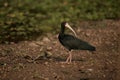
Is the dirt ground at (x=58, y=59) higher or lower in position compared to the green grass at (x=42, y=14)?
lower

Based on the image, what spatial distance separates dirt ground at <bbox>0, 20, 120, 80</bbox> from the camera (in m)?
12.3

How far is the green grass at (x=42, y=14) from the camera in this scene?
18.8 metres

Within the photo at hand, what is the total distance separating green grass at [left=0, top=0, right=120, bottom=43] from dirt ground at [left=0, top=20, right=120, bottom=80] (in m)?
1.39

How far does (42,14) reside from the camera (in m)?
22.7

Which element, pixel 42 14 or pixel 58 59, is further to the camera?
pixel 42 14

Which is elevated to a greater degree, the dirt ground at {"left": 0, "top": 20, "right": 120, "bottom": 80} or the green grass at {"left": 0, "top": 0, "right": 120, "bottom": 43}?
the green grass at {"left": 0, "top": 0, "right": 120, "bottom": 43}

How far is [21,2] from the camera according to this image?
84.9 ft

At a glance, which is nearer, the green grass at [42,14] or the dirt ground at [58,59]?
the dirt ground at [58,59]

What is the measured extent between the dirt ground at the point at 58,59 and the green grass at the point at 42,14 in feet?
4.57

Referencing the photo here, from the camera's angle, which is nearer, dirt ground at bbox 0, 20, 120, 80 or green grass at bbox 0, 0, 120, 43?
dirt ground at bbox 0, 20, 120, 80

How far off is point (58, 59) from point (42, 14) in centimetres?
876

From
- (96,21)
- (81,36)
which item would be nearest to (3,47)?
(81,36)

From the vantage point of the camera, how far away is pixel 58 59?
46.7 ft

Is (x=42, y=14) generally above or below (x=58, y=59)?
above
